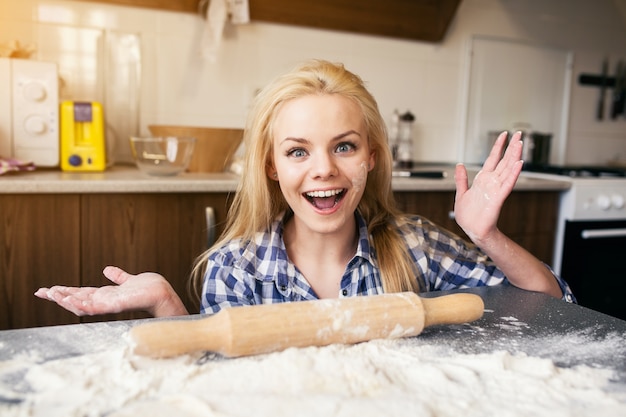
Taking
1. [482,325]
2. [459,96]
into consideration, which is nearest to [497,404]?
[482,325]

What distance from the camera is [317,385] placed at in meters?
0.56

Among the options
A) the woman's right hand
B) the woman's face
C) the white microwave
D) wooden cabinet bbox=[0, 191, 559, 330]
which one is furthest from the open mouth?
the white microwave

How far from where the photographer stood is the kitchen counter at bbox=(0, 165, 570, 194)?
1452mm

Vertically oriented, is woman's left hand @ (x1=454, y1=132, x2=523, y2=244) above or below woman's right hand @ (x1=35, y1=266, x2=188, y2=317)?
above

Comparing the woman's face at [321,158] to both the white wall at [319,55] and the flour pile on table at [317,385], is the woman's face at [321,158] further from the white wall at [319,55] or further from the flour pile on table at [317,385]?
the white wall at [319,55]

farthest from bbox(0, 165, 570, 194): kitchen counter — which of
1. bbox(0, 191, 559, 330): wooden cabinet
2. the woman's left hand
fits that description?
the woman's left hand

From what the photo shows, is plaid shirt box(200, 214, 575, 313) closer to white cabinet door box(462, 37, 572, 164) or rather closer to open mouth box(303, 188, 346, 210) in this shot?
open mouth box(303, 188, 346, 210)

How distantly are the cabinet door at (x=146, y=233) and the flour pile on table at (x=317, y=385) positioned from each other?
99cm

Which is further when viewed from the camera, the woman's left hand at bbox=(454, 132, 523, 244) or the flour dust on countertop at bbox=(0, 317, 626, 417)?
the woman's left hand at bbox=(454, 132, 523, 244)

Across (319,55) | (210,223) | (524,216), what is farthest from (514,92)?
(210,223)

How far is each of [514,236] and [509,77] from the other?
0.93 m

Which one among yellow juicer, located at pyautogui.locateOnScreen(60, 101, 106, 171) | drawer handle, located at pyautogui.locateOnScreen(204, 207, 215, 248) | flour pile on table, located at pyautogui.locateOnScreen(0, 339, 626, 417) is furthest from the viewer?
yellow juicer, located at pyautogui.locateOnScreen(60, 101, 106, 171)

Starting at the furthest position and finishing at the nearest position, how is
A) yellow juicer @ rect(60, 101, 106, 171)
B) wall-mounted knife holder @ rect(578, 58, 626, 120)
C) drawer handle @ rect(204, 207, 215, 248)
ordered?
1. wall-mounted knife holder @ rect(578, 58, 626, 120)
2. yellow juicer @ rect(60, 101, 106, 171)
3. drawer handle @ rect(204, 207, 215, 248)

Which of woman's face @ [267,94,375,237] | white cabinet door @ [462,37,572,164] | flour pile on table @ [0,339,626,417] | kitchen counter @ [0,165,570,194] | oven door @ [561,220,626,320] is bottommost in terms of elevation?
oven door @ [561,220,626,320]
